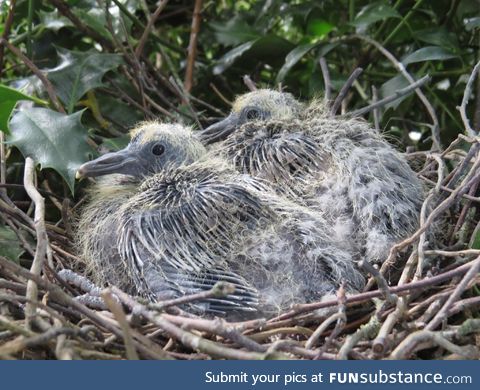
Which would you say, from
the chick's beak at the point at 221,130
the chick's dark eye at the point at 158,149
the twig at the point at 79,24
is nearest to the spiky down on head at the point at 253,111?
the chick's beak at the point at 221,130

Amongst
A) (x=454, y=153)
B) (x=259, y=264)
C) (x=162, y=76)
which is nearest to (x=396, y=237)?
(x=259, y=264)

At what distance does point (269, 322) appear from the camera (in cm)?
140

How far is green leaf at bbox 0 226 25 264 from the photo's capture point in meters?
1.67

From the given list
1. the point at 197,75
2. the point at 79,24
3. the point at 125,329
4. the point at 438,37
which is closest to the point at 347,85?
the point at 438,37

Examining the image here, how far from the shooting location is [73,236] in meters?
1.90

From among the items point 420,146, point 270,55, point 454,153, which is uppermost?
point 270,55

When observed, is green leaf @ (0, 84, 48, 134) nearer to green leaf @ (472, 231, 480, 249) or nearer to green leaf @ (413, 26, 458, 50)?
green leaf @ (472, 231, 480, 249)

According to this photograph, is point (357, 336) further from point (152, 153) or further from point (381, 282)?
point (152, 153)

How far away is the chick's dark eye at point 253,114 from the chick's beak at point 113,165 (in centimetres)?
44

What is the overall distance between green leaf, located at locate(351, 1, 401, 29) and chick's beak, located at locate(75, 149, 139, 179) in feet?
2.87

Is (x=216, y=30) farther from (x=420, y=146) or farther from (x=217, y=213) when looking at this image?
(x=217, y=213)

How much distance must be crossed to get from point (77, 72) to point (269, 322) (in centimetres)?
108

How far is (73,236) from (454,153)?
1.04 metres

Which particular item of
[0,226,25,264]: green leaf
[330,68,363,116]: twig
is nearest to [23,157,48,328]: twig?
[0,226,25,264]: green leaf
